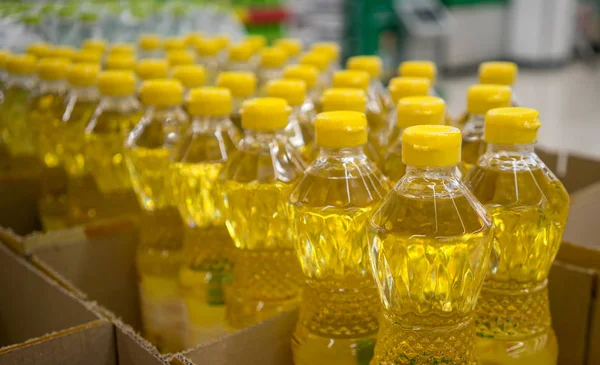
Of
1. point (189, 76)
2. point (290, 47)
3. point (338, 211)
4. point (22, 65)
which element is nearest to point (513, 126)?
point (338, 211)

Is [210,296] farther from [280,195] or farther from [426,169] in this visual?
[426,169]

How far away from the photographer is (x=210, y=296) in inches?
43.9

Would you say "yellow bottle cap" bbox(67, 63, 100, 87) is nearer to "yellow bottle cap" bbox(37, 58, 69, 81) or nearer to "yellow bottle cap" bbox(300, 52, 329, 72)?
"yellow bottle cap" bbox(37, 58, 69, 81)

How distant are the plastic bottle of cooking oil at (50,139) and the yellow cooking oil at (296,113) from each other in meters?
0.67

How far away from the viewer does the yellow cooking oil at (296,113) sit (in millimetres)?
1161

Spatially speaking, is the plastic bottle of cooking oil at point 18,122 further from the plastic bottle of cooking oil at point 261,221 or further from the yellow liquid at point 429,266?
the yellow liquid at point 429,266

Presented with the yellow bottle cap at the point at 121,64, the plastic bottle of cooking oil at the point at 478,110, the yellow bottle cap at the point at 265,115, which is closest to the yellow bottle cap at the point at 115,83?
the yellow bottle cap at the point at 121,64

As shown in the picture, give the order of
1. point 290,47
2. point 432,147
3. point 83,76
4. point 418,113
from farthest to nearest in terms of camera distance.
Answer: point 290,47
point 83,76
point 418,113
point 432,147

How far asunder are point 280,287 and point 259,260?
0.05 m

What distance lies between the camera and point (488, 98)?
1030 mm

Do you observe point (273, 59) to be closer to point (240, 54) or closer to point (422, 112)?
point (240, 54)

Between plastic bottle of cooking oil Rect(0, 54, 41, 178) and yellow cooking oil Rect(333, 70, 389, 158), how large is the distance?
3.07 ft

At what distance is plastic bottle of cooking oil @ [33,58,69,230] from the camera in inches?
63.1

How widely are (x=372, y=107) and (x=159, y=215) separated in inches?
21.2
